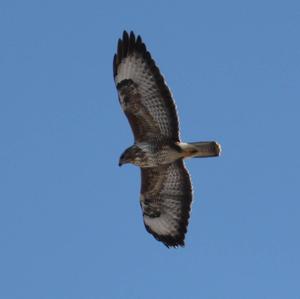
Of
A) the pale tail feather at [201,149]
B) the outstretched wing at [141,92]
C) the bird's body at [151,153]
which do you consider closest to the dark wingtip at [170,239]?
the bird's body at [151,153]

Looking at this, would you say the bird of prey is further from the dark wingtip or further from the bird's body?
the dark wingtip

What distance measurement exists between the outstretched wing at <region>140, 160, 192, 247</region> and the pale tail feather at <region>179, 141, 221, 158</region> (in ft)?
2.00

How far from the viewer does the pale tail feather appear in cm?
1667

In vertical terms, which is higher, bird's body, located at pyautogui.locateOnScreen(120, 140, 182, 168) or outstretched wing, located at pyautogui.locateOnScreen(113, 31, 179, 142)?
outstretched wing, located at pyautogui.locateOnScreen(113, 31, 179, 142)

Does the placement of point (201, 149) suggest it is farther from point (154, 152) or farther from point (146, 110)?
point (146, 110)

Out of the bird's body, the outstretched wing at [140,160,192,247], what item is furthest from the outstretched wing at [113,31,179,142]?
the outstretched wing at [140,160,192,247]

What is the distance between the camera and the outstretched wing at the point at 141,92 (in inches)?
667

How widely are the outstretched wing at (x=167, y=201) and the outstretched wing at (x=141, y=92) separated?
2.39 ft

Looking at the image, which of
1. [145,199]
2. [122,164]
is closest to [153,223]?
[145,199]

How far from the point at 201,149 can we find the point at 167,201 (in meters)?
1.62

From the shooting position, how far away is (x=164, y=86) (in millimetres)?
16891

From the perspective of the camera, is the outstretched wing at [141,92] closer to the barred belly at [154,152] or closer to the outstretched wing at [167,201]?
the barred belly at [154,152]

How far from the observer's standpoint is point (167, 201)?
59.2ft

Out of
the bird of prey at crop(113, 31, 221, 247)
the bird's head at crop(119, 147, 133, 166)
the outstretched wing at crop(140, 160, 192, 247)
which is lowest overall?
the outstretched wing at crop(140, 160, 192, 247)
